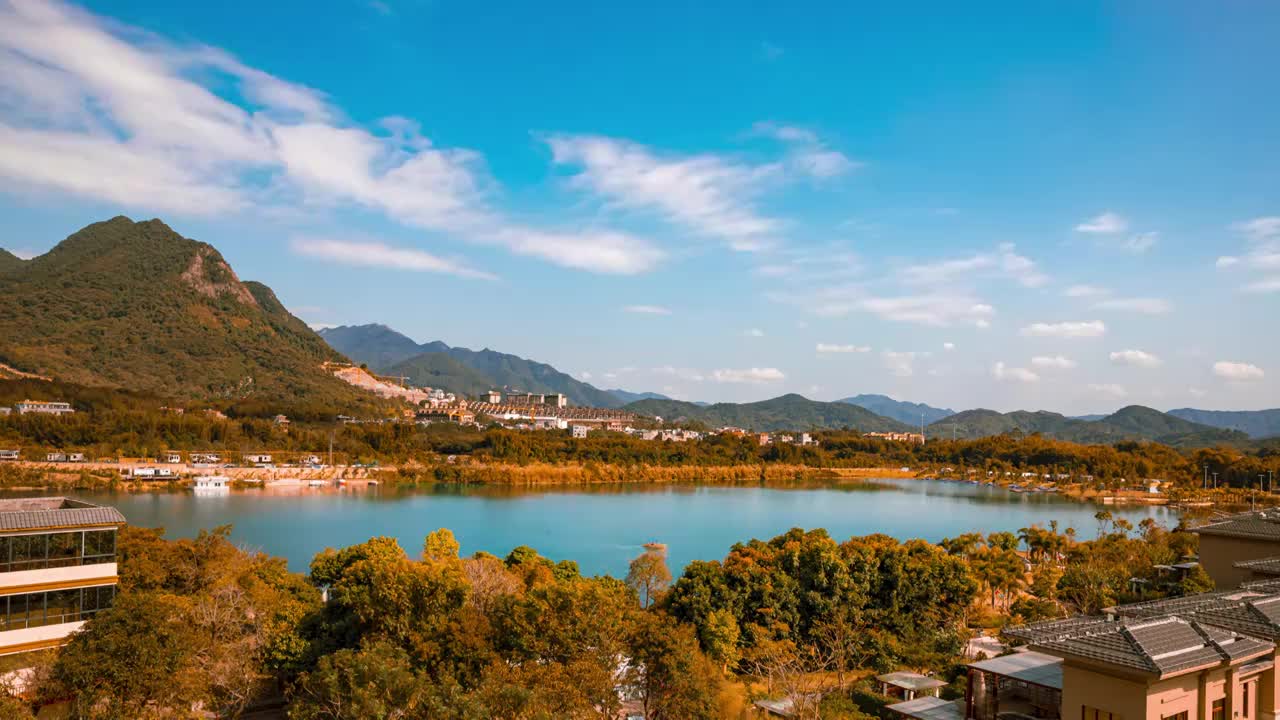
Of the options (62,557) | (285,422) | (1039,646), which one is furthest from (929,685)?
(285,422)

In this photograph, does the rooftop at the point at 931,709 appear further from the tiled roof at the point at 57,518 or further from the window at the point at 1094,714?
the tiled roof at the point at 57,518

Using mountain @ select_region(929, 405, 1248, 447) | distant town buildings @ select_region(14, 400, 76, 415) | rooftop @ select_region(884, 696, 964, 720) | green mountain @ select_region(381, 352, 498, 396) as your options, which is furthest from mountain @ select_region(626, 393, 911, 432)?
rooftop @ select_region(884, 696, 964, 720)

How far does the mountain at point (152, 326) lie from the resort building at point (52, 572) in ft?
169

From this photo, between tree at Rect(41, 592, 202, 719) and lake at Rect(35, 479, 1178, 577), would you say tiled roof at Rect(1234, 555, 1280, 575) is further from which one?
lake at Rect(35, 479, 1178, 577)

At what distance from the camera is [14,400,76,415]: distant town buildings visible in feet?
131

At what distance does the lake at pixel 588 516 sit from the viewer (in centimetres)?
2256

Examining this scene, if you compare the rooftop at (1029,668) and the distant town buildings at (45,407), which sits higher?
the distant town buildings at (45,407)

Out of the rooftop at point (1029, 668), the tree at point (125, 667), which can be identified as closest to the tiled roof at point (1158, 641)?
the rooftop at point (1029, 668)

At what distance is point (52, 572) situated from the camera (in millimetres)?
7719

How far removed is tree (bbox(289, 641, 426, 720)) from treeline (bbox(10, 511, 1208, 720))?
0.7 inches

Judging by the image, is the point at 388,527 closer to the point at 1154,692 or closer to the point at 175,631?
the point at 175,631

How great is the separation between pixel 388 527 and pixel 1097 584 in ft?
65.0

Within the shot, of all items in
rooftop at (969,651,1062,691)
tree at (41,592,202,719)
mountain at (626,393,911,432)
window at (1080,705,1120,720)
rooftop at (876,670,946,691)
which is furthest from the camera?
mountain at (626,393,911,432)

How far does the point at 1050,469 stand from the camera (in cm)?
5294
